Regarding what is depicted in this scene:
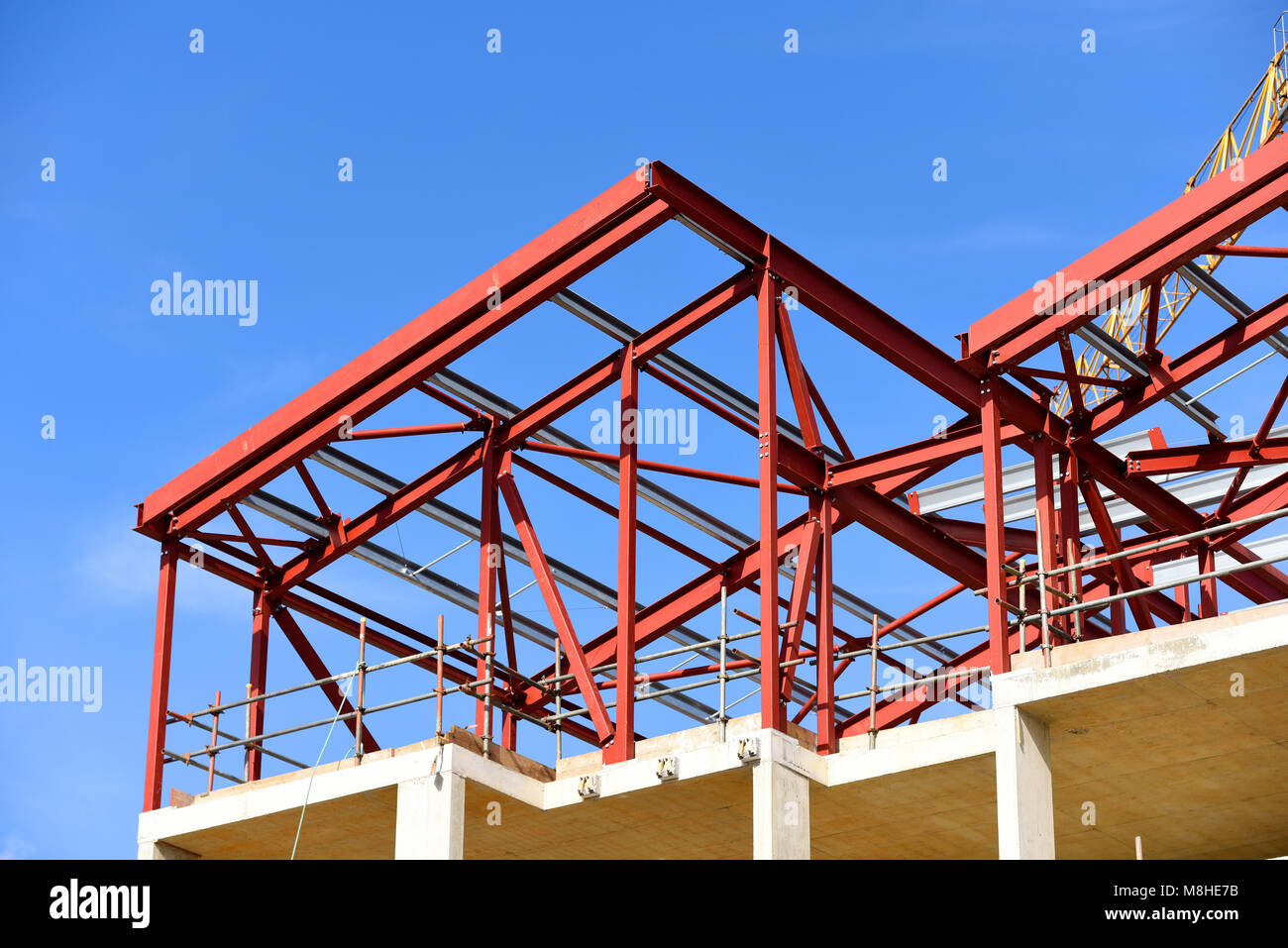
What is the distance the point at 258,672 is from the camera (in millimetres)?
27578

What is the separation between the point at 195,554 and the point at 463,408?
170 inches

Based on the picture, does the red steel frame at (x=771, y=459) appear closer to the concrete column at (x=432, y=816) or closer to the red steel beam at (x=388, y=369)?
the red steel beam at (x=388, y=369)

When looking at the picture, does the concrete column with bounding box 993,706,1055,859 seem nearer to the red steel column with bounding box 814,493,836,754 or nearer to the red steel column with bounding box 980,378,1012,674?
the red steel column with bounding box 980,378,1012,674

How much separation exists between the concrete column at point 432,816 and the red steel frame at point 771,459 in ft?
6.18

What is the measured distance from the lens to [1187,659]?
20.3m

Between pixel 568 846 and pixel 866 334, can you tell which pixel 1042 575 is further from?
pixel 568 846

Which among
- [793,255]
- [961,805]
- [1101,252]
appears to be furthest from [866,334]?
[961,805]

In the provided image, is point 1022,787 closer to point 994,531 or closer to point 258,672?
point 994,531

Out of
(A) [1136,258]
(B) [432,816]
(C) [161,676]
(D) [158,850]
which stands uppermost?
(A) [1136,258]

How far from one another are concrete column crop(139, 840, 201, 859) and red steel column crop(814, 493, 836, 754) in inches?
330

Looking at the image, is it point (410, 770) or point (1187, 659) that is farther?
point (410, 770)

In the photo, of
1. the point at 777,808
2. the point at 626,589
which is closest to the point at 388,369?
the point at 626,589

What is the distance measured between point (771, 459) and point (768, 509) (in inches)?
26.0
